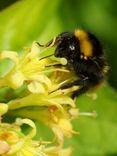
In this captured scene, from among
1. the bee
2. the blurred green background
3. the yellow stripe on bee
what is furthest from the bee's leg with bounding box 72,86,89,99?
the blurred green background

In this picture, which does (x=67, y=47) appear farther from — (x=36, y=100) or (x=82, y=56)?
(x=36, y=100)

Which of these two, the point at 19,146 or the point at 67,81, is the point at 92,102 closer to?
the point at 67,81

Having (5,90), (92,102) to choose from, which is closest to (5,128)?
(5,90)

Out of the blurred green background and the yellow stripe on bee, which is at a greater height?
the blurred green background

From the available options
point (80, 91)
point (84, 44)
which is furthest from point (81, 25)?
point (84, 44)

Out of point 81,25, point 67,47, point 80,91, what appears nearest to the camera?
point 67,47

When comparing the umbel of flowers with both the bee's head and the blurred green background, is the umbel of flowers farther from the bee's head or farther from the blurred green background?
the blurred green background

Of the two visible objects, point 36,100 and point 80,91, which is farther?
point 80,91

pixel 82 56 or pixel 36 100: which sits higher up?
pixel 82 56
